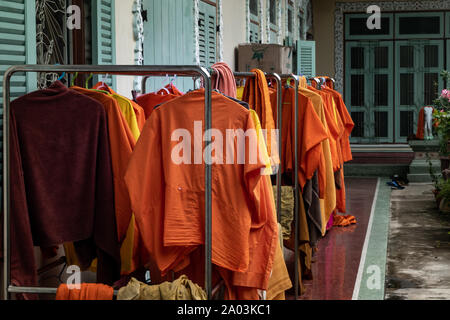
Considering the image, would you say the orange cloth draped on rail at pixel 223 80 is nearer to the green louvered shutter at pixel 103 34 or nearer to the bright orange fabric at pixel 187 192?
the bright orange fabric at pixel 187 192

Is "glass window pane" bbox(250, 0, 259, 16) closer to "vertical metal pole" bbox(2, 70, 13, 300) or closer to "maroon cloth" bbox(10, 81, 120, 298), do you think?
"maroon cloth" bbox(10, 81, 120, 298)

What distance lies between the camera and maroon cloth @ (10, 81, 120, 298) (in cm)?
242

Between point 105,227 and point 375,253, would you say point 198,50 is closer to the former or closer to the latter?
point 375,253

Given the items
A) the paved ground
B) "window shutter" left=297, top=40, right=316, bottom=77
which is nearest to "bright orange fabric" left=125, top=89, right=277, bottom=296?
the paved ground

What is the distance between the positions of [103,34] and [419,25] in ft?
33.9

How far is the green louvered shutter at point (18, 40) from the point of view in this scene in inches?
106

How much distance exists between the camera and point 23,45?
2811 mm

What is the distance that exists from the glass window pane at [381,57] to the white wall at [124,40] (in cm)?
958

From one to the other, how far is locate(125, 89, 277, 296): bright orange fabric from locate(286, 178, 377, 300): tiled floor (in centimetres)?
187

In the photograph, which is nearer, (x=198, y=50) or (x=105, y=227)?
(x=105, y=227)

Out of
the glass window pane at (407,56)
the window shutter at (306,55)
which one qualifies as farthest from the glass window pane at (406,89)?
the window shutter at (306,55)

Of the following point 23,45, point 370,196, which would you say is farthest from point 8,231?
point 370,196

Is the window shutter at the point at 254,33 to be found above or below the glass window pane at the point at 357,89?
above
